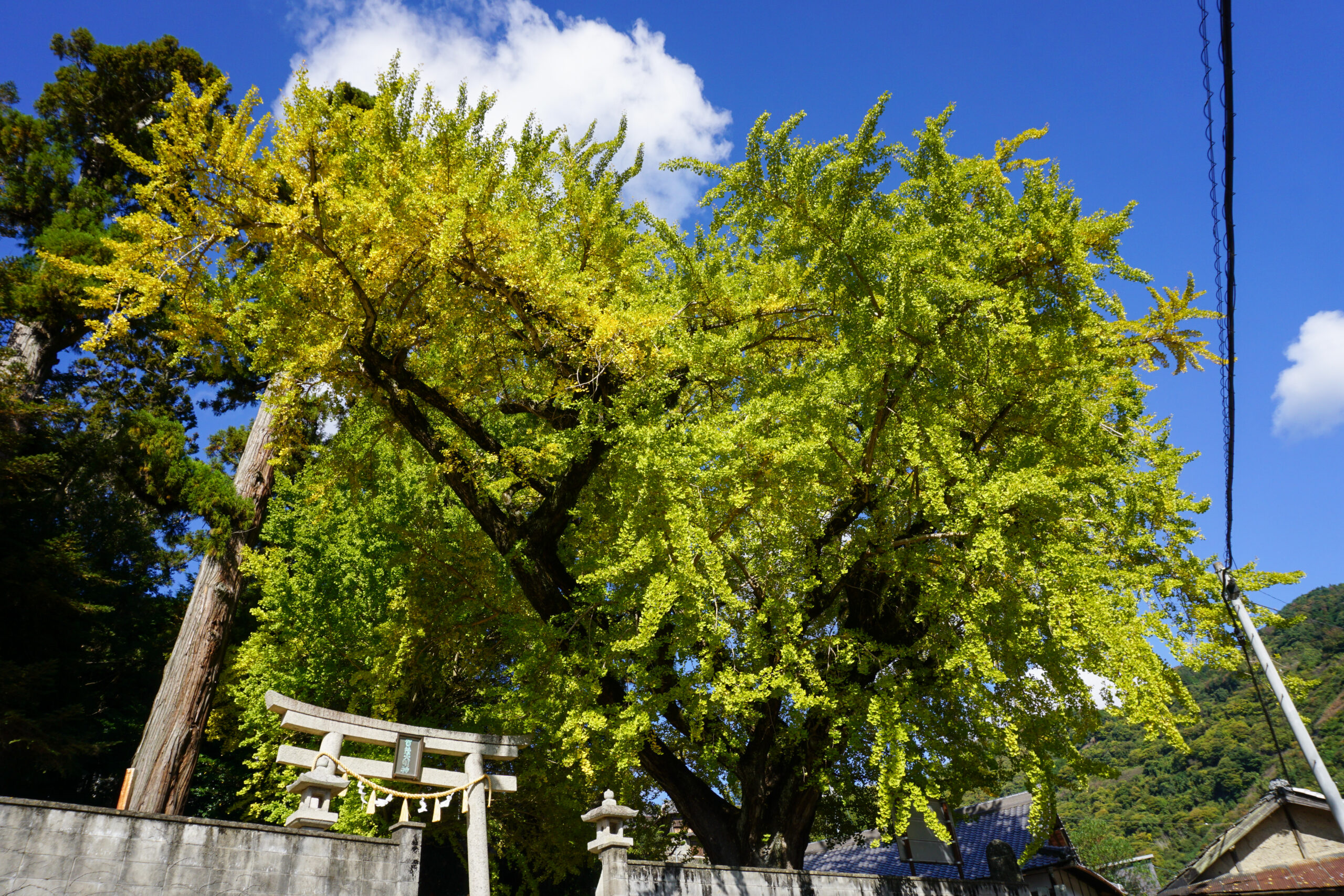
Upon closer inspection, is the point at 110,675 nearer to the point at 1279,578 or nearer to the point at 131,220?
the point at 131,220

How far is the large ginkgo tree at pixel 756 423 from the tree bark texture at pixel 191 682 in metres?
2.49

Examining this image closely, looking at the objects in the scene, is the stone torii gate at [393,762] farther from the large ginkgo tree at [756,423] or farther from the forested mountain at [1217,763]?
the forested mountain at [1217,763]

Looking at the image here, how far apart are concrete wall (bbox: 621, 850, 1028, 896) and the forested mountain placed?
37918 mm

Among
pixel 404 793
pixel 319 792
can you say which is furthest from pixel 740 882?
pixel 319 792

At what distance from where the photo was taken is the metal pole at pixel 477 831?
753 cm

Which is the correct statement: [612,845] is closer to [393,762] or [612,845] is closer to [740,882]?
[740,882]

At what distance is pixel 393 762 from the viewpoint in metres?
8.01

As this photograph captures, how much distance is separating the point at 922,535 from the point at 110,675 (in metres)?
17.9

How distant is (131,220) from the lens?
7523mm

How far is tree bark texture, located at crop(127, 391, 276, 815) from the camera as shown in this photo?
9.45 metres

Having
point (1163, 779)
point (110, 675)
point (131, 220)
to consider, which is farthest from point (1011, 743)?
point (1163, 779)

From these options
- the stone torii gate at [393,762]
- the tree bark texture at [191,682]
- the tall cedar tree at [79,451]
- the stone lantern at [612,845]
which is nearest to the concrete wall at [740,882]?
the stone lantern at [612,845]

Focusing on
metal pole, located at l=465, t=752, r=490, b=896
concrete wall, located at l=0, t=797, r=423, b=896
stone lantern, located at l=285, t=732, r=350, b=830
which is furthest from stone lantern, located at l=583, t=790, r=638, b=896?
stone lantern, located at l=285, t=732, r=350, b=830

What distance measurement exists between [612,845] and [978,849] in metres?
14.6
